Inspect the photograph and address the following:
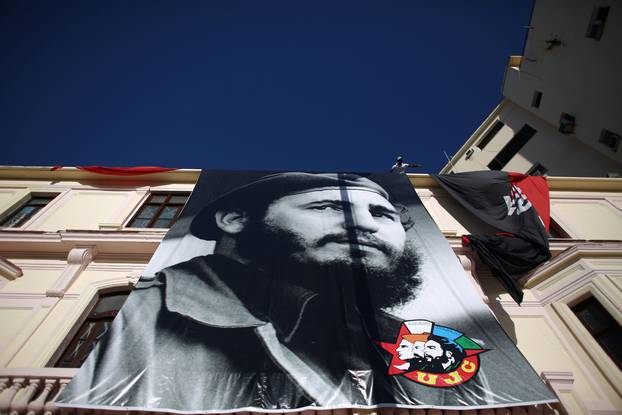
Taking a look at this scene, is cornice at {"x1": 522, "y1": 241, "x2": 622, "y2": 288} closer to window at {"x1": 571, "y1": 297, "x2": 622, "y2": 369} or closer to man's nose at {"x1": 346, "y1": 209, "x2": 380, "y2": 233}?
window at {"x1": 571, "y1": 297, "x2": 622, "y2": 369}

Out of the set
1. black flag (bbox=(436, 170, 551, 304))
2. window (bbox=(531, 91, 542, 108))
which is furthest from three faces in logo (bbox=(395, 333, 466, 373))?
window (bbox=(531, 91, 542, 108))

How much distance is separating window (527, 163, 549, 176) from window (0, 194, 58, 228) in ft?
67.8

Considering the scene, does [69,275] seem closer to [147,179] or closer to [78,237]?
[78,237]

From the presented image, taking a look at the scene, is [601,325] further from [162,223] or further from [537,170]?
[537,170]

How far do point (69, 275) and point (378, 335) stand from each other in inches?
259

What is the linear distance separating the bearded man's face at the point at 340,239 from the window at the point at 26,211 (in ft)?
22.7

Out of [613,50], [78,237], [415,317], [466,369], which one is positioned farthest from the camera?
[613,50]

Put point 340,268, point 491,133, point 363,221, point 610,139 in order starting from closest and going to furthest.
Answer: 1. point 340,268
2. point 363,221
3. point 610,139
4. point 491,133

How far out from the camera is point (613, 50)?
13.0m

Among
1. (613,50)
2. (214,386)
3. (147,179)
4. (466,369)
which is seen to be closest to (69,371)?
(214,386)

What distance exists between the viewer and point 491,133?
21.0 m

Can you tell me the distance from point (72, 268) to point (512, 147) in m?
21.0

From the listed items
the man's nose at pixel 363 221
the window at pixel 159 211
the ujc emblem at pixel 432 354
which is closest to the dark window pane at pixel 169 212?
→ the window at pixel 159 211

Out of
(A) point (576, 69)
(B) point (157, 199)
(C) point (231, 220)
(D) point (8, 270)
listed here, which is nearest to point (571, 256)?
(C) point (231, 220)
